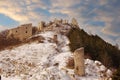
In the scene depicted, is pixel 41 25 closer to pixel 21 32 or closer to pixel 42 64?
pixel 21 32

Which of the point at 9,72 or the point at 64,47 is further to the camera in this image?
the point at 64,47

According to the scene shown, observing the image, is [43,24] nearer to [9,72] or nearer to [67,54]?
[67,54]

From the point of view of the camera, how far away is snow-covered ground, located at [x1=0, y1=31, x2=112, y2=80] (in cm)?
4397

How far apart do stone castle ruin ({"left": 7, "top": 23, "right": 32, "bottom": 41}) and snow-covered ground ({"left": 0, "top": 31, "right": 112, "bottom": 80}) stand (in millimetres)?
11017

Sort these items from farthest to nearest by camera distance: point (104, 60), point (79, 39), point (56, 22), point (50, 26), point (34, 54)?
1. point (56, 22)
2. point (50, 26)
3. point (79, 39)
4. point (34, 54)
5. point (104, 60)

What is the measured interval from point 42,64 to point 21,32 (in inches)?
1218

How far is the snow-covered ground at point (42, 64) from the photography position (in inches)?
1731

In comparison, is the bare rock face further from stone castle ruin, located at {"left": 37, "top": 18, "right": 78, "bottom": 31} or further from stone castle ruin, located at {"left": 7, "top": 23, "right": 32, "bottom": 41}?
stone castle ruin, located at {"left": 37, "top": 18, "right": 78, "bottom": 31}

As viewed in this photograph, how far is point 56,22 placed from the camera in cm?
10144

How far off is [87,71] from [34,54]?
15957mm

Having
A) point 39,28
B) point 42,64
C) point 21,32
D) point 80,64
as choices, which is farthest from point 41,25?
point 80,64

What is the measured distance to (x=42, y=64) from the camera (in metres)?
56.9

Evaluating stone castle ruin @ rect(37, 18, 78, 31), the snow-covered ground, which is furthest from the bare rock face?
stone castle ruin @ rect(37, 18, 78, 31)

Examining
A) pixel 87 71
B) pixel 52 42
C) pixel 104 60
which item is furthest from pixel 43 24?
pixel 87 71
